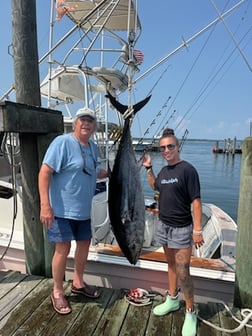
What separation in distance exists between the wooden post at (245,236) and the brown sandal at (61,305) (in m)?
1.42

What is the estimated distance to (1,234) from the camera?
3.77 m

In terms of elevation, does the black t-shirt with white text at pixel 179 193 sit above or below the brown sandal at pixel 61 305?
above

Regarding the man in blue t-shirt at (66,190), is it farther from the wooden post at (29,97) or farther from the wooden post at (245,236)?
the wooden post at (245,236)

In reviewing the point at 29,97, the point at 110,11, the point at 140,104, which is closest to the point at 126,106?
A: the point at 140,104

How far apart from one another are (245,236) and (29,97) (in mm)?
2218

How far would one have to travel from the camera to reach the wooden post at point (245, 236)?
2453 mm

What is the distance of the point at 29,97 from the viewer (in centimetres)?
276

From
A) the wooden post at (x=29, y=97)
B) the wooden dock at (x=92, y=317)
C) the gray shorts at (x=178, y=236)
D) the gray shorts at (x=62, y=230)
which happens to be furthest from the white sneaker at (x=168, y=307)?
the wooden post at (x=29, y=97)

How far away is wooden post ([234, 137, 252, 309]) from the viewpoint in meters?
2.45

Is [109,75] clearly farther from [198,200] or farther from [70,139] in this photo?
[198,200]

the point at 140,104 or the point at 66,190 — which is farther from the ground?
the point at 140,104

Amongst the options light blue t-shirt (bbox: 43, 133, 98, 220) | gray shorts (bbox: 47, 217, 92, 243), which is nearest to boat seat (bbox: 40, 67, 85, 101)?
light blue t-shirt (bbox: 43, 133, 98, 220)

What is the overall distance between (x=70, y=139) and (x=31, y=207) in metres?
0.90

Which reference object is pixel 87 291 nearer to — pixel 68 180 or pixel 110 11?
pixel 68 180
